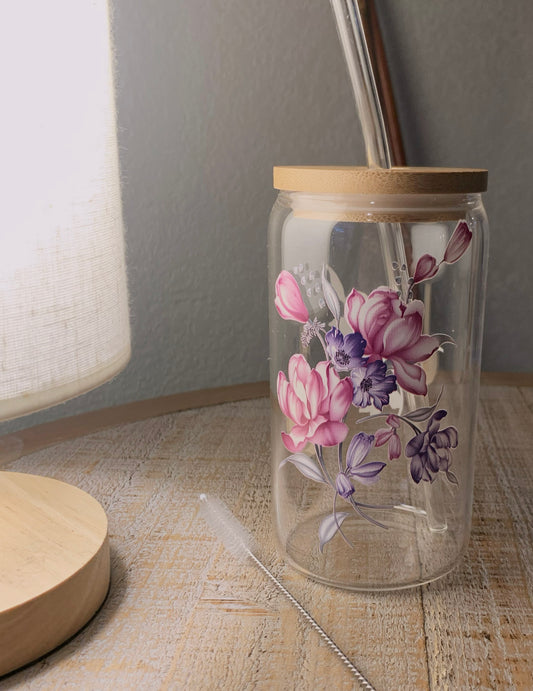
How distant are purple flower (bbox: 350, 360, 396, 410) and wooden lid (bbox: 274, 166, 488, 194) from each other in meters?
0.10

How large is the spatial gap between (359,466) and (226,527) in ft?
0.41

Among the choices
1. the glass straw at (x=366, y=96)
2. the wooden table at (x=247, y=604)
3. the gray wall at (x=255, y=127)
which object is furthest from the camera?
the gray wall at (x=255, y=127)

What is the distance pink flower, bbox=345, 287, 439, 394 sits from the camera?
1.42 feet

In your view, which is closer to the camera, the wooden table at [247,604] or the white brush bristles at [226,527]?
the wooden table at [247,604]

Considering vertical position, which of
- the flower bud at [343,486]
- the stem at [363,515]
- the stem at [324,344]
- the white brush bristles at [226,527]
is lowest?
the white brush bristles at [226,527]

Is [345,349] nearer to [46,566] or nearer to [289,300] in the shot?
[289,300]

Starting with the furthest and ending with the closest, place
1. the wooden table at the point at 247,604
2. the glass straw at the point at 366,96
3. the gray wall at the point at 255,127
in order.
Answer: the gray wall at the point at 255,127 < the glass straw at the point at 366,96 < the wooden table at the point at 247,604

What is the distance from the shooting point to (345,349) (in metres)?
0.44

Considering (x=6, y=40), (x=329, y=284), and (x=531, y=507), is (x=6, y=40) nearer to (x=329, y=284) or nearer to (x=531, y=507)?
(x=329, y=284)

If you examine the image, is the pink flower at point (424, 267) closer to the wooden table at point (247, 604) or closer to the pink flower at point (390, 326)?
the pink flower at point (390, 326)

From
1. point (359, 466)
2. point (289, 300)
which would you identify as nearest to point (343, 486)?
point (359, 466)

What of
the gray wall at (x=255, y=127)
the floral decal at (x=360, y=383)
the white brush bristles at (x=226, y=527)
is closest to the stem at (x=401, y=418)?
the floral decal at (x=360, y=383)

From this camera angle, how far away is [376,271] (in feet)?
1.50

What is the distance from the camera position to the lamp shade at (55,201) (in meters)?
0.38
